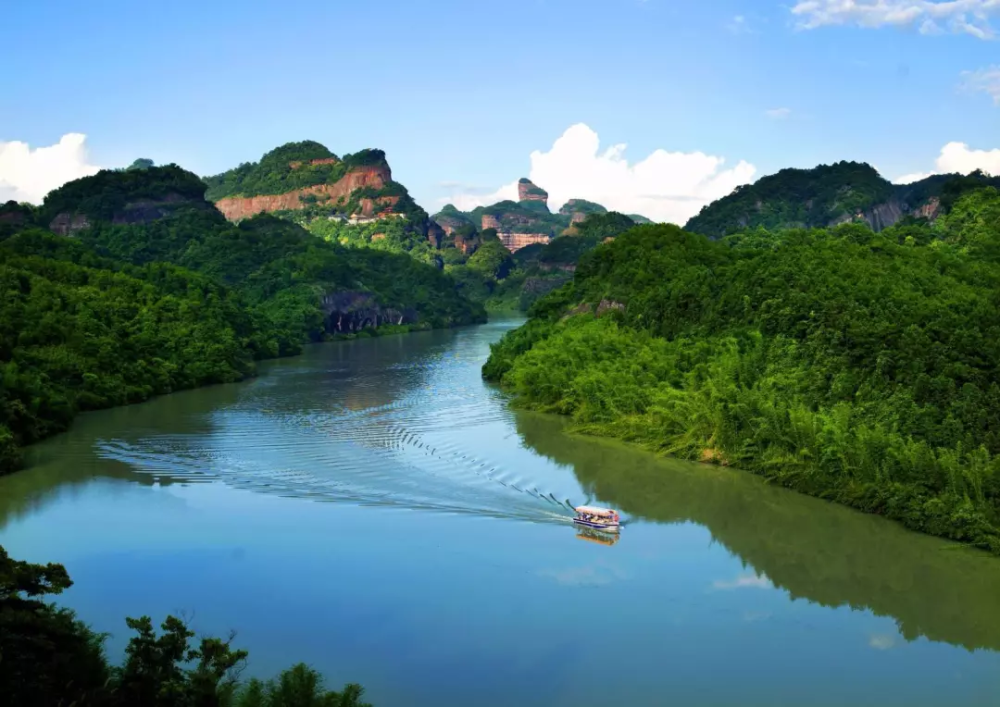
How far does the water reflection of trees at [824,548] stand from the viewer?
1898cm

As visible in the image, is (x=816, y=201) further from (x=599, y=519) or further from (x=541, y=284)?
(x=599, y=519)

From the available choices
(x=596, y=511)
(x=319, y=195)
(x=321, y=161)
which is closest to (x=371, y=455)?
(x=596, y=511)

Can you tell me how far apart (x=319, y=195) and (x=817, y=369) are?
15084cm

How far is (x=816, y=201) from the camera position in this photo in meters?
109

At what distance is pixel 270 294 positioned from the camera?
86500 mm

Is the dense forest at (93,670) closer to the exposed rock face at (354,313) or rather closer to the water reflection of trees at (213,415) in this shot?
the water reflection of trees at (213,415)

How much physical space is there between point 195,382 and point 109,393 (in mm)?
7947

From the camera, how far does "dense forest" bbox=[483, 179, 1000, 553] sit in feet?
80.2

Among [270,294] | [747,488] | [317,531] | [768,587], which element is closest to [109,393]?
[317,531]

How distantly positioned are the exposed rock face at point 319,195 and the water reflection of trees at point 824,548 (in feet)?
462

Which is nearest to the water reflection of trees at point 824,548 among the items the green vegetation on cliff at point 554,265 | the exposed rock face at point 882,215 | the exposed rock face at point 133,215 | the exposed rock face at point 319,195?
the exposed rock face at point 882,215

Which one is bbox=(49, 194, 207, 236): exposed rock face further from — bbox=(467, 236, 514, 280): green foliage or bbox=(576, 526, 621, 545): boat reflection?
bbox=(576, 526, 621, 545): boat reflection

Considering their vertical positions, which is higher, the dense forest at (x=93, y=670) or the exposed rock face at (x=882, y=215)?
the exposed rock face at (x=882, y=215)

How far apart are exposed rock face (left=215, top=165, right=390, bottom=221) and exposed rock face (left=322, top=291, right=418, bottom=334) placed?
69.5 meters
